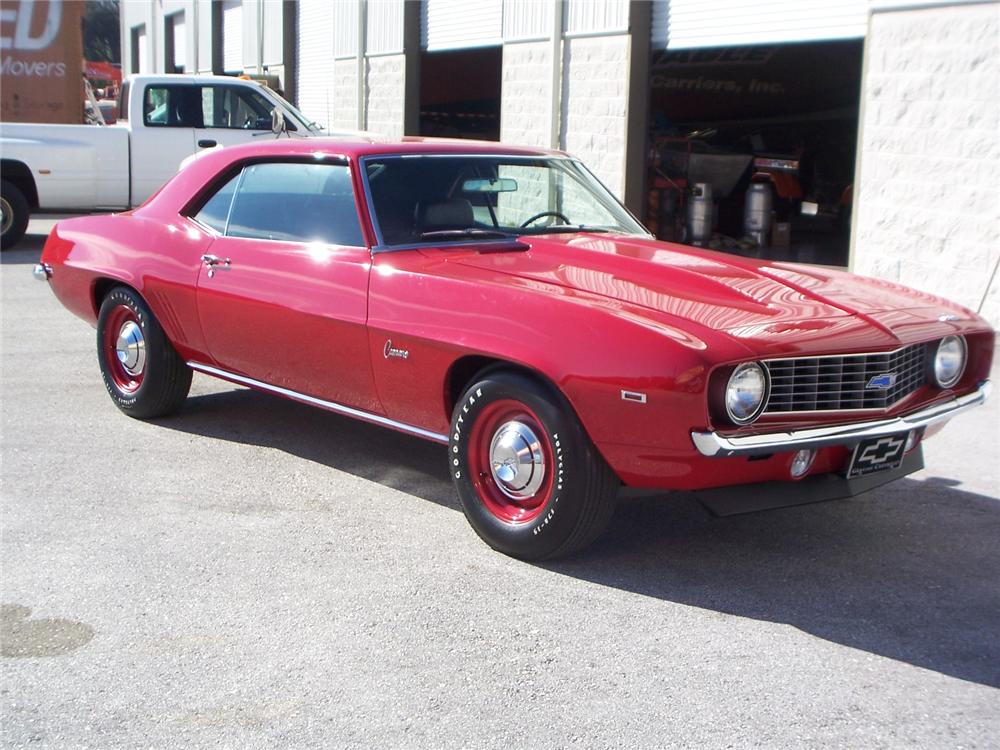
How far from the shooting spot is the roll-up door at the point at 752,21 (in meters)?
10.9

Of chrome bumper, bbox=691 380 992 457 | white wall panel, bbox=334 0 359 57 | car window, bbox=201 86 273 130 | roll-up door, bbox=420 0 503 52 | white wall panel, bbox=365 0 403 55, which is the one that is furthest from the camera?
white wall panel, bbox=334 0 359 57

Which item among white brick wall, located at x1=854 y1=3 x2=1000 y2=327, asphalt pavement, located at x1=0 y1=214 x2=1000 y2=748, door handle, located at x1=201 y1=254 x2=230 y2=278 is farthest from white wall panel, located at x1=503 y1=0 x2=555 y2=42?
asphalt pavement, located at x1=0 y1=214 x2=1000 y2=748

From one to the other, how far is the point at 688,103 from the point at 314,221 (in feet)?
48.7

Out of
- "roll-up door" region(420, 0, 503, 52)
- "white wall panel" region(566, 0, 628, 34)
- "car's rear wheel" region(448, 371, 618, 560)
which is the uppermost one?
"roll-up door" region(420, 0, 503, 52)

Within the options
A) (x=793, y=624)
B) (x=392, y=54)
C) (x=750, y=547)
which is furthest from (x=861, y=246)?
(x=392, y=54)

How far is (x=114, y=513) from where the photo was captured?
488 cm

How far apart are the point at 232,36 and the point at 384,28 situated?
9.06 metres

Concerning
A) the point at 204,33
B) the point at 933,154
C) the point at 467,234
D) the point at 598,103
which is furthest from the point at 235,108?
the point at 204,33

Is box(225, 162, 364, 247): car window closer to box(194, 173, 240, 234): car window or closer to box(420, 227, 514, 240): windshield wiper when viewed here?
box(194, 173, 240, 234): car window

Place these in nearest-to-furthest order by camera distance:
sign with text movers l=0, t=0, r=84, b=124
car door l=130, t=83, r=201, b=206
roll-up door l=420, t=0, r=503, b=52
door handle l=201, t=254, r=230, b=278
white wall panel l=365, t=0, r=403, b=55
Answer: door handle l=201, t=254, r=230, b=278 < car door l=130, t=83, r=201, b=206 < roll-up door l=420, t=0, r=503, b=52 < sign with text movers l=0, t=0, r=84, b=124 < white wall panel l=365, t=0, r=403, b=55

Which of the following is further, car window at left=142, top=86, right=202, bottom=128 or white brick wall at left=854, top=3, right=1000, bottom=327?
car window at left=142, top=86, right=202, bottom=128

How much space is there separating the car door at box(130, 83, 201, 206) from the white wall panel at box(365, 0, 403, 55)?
427cm

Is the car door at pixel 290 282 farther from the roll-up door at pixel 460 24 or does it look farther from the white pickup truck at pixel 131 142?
the roll-up door at pixel 460 24

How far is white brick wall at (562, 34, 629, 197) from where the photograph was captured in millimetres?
13297
